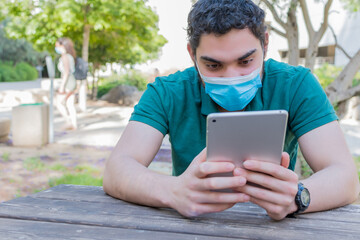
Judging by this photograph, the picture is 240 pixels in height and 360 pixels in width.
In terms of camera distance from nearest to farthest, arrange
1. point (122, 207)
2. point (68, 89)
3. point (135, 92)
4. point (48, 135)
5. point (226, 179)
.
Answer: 1. point (226, 179)
2. point (122, 207)
3. point (48, 135)
4. point (68, 89)
5. point (135, 92)

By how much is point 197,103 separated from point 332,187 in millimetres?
709

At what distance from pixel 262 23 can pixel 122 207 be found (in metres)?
0.96

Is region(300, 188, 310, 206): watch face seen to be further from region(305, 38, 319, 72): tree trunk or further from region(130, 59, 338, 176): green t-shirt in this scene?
region(305, 38, 319, 72): tree trunk

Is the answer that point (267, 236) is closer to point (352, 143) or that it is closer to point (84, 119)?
point (352, 143)

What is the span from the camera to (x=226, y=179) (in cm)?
108

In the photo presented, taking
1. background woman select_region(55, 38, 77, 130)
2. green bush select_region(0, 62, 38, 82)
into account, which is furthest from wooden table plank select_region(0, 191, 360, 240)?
green bush select_region(0, 62, 38, 82)

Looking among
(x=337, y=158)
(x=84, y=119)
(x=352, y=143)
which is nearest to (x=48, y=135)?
(x=84, y=119)

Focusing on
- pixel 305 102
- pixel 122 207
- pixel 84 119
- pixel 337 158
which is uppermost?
pixel 305 102

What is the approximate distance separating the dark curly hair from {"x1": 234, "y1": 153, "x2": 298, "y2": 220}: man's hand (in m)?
0.65

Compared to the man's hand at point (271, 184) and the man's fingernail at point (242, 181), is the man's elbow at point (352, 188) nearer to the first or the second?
the man's hand at point (271, 184)

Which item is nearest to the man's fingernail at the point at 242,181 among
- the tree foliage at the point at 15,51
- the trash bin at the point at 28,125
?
the trash bin at the point at 28,125

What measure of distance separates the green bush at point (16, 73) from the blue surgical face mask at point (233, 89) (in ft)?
89.1

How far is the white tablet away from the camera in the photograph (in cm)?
99

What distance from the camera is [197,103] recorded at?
179cm
